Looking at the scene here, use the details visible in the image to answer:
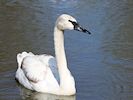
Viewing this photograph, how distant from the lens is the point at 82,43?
37.0 feet

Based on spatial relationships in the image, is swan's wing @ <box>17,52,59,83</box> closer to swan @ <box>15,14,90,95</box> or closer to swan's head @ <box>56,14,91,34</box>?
swan @ <box>15,14,90,95</box>

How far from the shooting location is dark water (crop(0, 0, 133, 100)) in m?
9.06

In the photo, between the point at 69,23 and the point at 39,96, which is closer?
the point at 69,23

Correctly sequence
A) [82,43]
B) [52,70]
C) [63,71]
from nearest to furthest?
[63,71] → [52,70] → [82,43]

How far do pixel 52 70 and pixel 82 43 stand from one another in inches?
86.6

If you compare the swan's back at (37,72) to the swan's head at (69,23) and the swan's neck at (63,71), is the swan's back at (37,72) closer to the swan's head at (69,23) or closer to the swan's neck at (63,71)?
the swan's neck at (63,71)

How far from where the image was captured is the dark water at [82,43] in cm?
906

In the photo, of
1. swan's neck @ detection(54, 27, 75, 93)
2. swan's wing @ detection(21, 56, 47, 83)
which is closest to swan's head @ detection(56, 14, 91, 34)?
swan's neck @ detection(54, 27, 75, 93)

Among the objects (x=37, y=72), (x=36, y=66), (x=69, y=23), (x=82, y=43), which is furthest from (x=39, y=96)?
(x=82, y=43)

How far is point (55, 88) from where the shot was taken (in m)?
8.88

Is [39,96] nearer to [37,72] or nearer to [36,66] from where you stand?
[37,72]

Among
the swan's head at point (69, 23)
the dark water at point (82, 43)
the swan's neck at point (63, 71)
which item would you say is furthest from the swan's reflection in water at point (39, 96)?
the swan's head at point (69, 23)

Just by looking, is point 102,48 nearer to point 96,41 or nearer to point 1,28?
point 96,41

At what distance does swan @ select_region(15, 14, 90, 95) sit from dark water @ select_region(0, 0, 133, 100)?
0.13m
